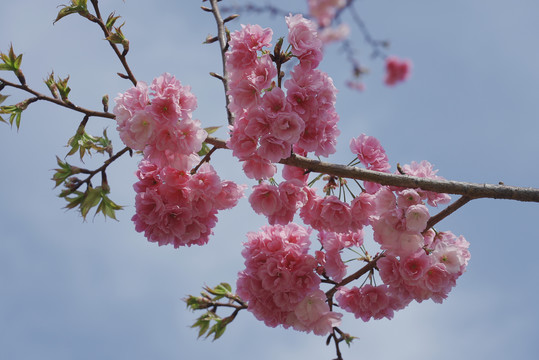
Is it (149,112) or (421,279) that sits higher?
(149,112)

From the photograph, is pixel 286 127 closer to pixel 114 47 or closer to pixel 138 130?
pixel 138 130

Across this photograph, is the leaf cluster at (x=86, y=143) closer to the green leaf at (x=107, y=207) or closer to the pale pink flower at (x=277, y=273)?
the green leaf at (x=107, y=207)

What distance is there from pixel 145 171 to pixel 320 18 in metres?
1.27

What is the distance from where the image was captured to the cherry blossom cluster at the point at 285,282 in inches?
122

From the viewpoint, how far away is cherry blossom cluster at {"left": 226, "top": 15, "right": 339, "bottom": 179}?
2721 millimetres

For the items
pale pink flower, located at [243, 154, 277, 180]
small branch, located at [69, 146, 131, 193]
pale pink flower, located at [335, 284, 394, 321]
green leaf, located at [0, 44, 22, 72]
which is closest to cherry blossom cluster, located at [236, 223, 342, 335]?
pale pink flower, located at [335, 284, 394, 321]

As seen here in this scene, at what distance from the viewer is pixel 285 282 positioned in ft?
10.1

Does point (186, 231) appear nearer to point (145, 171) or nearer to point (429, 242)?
point (145, 171)

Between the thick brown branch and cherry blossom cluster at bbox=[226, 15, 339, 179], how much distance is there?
10 centimetres

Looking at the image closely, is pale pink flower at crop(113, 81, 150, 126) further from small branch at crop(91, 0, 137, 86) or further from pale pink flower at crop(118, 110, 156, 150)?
small branch at crop(91, 0, 137, 86)

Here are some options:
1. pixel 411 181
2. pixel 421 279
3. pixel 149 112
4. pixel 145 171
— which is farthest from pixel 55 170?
pixel 421 279

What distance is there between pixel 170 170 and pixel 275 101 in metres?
0.69

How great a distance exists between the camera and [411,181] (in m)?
2.91

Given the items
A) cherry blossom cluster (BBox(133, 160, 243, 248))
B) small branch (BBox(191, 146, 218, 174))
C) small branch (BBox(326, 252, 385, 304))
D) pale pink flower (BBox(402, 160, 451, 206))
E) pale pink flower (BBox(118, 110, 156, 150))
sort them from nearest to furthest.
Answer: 1. pale pink flower (BBox(118, 110, 156, 150))
2. cherry blossom cluster (BBox(133, 160, 243, 248))
3. small branch (BBox(191, 146, 218, 174))
4. pale pink flower (BBox(402, 160, 451, 206))
5. small branch (BBox(326, 252, 385, 304))
